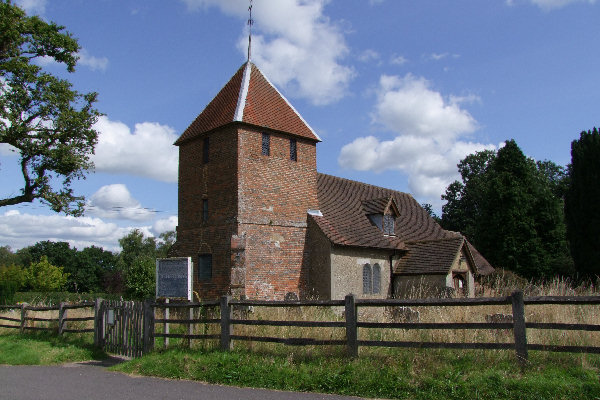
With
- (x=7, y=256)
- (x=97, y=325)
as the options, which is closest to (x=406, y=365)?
(x=97, y=325)

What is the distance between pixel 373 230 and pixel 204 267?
31.5 ft

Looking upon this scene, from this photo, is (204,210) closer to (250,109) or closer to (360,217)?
(250,109)

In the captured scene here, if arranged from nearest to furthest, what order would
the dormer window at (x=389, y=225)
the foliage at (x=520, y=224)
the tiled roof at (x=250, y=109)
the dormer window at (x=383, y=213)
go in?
the tiled roof at (x=250, y=109) < the dormer window at (x=383, y=213) < the dormer window at (x=389, y=225) < the foliage at (x=520, y=224)

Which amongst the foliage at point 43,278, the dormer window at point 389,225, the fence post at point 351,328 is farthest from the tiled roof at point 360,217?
the foliage at point 43,278

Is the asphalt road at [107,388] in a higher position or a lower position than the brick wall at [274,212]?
lower

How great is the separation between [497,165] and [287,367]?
110ft

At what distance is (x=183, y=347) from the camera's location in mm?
12047

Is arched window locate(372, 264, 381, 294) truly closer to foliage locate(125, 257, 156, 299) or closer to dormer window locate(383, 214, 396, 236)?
dormer window locate(383, 214, 396, 236)

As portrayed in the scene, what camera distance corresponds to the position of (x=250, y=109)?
22.0 m

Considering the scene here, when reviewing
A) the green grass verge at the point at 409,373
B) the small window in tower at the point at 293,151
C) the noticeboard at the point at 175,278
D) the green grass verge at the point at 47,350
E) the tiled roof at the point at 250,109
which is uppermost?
the tiled roof at the point at 250,109

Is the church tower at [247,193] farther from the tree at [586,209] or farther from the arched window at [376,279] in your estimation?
the tree at [586,209]

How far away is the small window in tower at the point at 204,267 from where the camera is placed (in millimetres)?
21125

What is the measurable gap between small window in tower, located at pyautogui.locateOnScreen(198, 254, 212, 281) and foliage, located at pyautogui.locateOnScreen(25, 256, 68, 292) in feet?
133

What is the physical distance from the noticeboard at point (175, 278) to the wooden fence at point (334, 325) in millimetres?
872
